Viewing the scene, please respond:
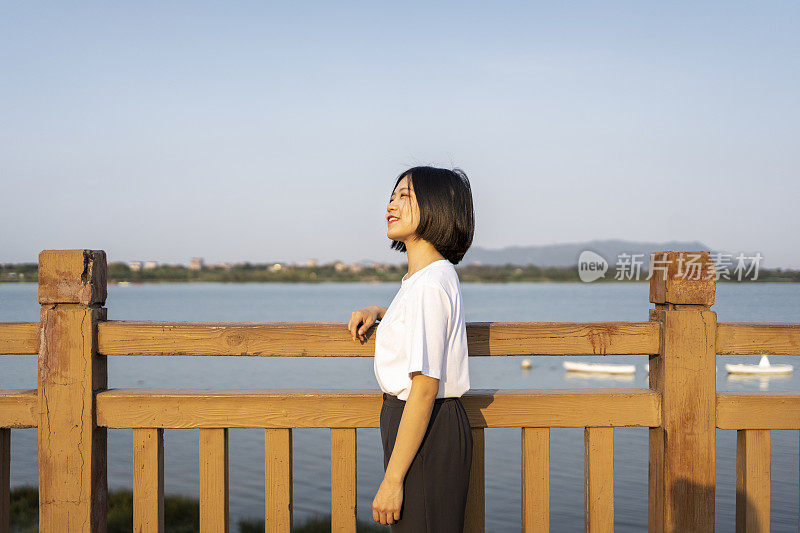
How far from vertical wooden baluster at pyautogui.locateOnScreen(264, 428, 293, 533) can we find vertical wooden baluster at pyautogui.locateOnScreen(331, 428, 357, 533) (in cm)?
18

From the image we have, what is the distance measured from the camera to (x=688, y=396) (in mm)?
2582

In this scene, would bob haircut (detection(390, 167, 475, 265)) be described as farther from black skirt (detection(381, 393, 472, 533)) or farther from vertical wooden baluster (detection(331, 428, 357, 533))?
vertical wooden baluster (detection(331, 428, 357, 533))

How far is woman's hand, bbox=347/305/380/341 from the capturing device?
2.40 metres

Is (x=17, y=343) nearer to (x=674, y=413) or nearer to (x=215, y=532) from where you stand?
(x=215, y=532)

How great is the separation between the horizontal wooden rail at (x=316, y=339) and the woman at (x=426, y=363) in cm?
39

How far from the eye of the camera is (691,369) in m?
2.58

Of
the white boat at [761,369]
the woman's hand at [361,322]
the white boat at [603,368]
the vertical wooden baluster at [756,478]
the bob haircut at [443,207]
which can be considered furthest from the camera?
the white boat at [603,368]

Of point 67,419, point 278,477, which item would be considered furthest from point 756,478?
point 67,419

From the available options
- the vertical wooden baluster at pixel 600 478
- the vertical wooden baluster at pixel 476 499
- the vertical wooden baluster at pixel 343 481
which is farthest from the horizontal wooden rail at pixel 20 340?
the vertical wooden baluster at pixel 600 478

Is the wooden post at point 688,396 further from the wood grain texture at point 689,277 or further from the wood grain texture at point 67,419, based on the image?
the wood grain texture at point 67,419

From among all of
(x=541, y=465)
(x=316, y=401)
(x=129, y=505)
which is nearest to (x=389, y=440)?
(x=316, y=401)

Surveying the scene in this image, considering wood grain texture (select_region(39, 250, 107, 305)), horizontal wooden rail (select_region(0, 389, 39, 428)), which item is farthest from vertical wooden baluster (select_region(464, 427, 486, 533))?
horizontal wooden rail (select_region(0, 389, 39, 428))

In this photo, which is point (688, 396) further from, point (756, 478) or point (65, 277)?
point (65, 277)

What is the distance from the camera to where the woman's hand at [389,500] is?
6.54ft
